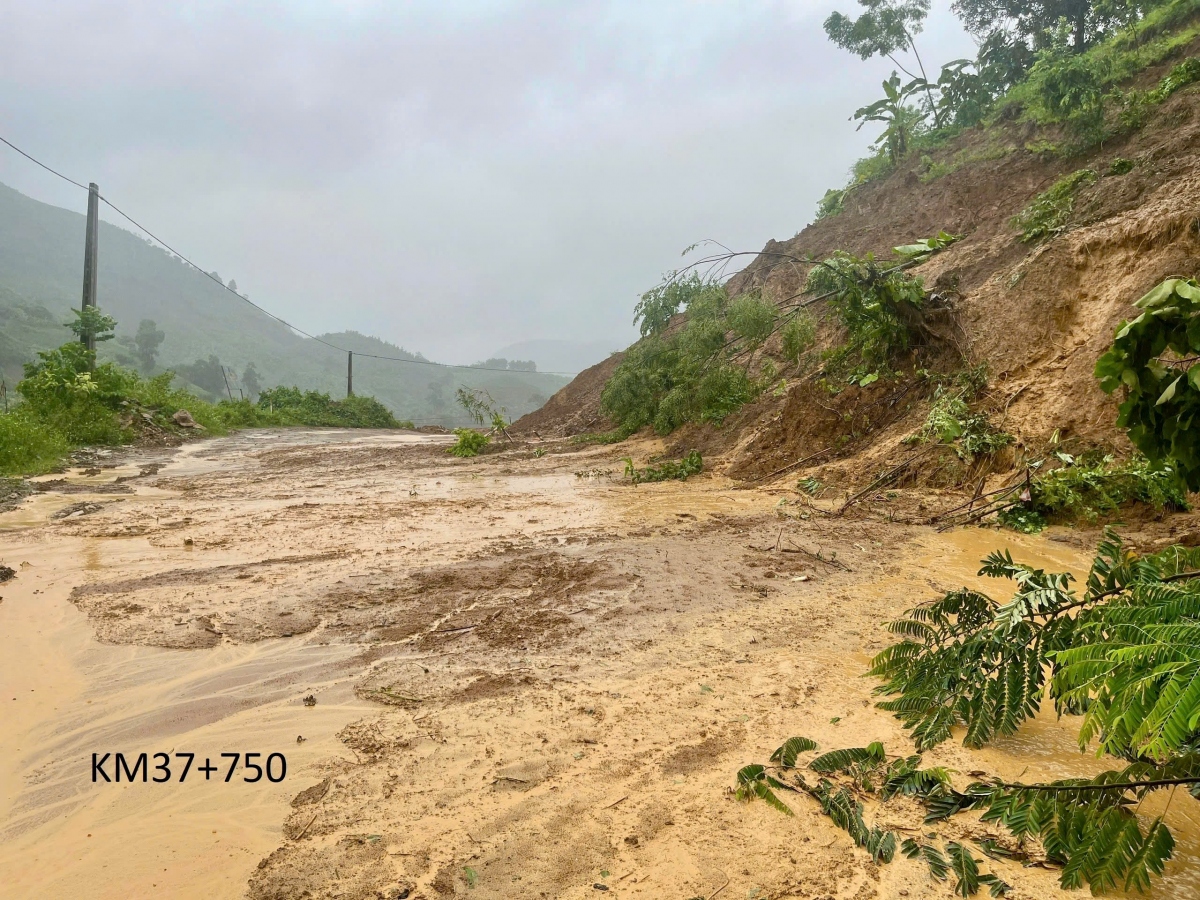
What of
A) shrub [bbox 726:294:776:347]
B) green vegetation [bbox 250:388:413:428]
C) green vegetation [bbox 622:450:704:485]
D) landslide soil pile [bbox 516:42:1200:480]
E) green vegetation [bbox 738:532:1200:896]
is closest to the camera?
green vegetation [bbox 738:532:1200:896]

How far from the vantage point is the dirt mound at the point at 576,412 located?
20.9 m

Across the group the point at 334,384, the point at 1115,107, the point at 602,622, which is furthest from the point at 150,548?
the point at 334,384

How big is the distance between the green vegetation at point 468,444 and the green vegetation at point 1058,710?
43.8 feet

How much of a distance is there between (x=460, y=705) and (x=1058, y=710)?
2.25 metres

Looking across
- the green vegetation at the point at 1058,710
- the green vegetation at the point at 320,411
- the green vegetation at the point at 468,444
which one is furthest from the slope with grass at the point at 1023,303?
the green vegetation at the point at 320,411

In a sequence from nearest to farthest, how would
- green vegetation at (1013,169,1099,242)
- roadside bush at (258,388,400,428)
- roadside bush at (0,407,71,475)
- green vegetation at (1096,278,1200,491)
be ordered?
1. green vegetation at (1096,278,1200,491)
2. green vegetation at (1013,169,1099,242)
3. roadside bush at (0,407,71,475)
4. roadside bush at (258,388,400,428)

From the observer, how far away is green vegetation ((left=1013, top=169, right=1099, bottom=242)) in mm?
9766

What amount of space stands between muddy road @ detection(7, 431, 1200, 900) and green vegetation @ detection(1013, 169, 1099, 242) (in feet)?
20.9

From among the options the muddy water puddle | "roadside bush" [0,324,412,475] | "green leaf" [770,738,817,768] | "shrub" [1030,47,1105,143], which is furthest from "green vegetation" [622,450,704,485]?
"shrub" [1030,47,1105,143]

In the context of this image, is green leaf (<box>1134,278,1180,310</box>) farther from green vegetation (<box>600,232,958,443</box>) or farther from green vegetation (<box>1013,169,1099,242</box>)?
green vegetation (<box>1013,169,1099,242</box>)

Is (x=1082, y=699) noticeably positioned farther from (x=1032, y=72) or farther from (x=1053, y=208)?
(x=1032, y=72)

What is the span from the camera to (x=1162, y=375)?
6.19ft

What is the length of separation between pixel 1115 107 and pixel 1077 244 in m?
6.21

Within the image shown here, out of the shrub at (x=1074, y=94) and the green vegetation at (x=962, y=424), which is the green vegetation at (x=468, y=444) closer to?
the green vegetation at (x=962, y=424)
